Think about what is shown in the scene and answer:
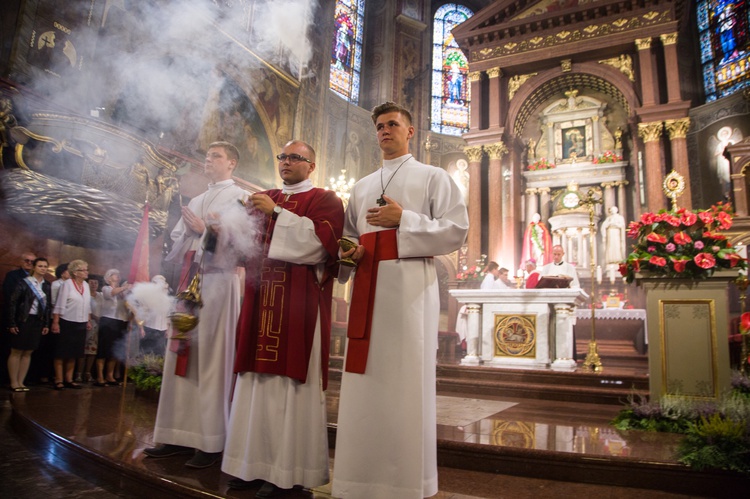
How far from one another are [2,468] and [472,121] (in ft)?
41.6

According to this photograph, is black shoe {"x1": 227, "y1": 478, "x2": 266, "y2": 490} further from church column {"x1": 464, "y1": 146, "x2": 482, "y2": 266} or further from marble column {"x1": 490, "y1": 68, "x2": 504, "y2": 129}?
marble column {"x1": 490, "y1": 68, "x2": 504, "y2": 129}

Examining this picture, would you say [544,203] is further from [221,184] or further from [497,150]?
[221,184]

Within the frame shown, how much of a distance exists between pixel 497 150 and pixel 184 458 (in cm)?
1172

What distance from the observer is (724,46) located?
14938mm

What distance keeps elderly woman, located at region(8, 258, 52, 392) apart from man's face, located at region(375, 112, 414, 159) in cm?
569

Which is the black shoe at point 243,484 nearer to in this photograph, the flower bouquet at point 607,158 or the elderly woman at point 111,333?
the elderly woman at point 111,333

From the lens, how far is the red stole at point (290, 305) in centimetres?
253

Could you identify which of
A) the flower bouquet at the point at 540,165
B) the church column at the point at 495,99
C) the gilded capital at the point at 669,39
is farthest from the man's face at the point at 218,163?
the gilded capital at the point at 669,39

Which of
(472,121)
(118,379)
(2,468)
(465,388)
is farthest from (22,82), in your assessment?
(472,121)

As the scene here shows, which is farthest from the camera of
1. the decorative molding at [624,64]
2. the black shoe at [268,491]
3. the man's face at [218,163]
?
the decorative molding at [624,64]

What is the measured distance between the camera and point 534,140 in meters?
14.1

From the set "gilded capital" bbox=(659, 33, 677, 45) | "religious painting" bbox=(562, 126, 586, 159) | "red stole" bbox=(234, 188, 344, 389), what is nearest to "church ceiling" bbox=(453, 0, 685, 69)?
"gilded capital" bbox=(659, 33, 677, 45)

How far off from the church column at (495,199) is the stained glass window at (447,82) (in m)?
6.08

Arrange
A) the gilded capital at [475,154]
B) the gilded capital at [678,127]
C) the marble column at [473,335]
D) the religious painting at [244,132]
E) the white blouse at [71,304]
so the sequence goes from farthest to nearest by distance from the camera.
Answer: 1. the gilded capital at [475,154]
2. the religious painting at [244,132]
3. the gilded capital at [678,127]
4. the marble column at [473,335]
5. the white blouse at [71,304]
